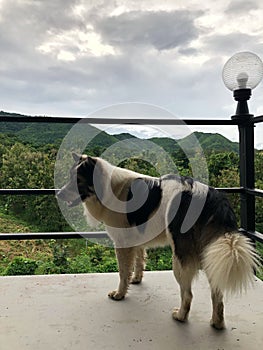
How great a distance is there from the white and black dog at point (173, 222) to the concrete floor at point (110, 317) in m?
0.10

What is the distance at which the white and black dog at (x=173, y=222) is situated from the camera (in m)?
1.28

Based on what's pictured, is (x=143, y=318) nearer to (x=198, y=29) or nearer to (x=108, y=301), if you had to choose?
(x=108, y=301)

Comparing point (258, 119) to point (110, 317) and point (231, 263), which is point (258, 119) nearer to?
point (231, 263)

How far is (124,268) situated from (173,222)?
0.49 m

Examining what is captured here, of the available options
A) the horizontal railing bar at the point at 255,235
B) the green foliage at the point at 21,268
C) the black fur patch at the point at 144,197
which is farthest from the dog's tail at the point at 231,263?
the green foliage at the point at 21,268

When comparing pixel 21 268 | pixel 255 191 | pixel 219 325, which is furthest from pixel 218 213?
pixel 21 268

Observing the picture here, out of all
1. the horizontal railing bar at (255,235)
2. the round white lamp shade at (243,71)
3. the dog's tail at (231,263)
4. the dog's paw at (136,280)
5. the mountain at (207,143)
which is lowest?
the dog's paw at (136,280)

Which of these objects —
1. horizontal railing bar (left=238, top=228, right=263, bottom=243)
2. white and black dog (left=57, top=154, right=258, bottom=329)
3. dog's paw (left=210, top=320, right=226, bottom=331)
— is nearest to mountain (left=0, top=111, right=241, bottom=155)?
white and black dog (left=57, top=154, right=258, bottom=329)

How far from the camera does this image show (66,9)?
3.15m

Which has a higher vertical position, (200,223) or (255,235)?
(200,223)

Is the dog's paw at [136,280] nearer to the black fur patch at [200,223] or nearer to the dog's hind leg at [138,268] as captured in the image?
the dog's hind leg at [138,268]

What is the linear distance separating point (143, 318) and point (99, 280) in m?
0.55

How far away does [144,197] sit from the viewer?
1660mm

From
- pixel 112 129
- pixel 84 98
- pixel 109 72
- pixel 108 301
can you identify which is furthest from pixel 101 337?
pixel 109 72
